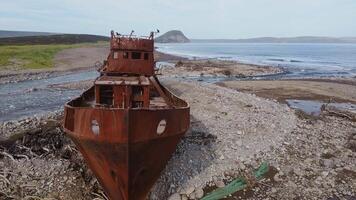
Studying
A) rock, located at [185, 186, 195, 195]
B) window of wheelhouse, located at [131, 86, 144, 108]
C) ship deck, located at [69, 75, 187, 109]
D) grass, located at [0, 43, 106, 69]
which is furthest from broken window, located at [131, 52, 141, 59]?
grass, located at [0, 43, 106, 69]

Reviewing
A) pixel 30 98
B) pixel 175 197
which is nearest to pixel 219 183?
pixel 175 197

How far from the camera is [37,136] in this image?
2202 cm

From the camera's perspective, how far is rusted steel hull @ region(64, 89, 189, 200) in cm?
1409

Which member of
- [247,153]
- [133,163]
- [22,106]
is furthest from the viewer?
[22,106]

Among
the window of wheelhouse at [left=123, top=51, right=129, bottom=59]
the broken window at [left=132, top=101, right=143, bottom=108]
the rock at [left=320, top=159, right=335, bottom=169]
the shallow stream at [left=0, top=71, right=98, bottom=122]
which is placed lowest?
the rock at [left=320, top=159, right=335, bottom=169]

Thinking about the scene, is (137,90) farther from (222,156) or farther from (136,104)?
(222,156)

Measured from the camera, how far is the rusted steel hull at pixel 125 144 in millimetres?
14086

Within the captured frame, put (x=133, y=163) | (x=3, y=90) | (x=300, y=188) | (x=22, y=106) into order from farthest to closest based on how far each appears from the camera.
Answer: (x=3, y=90), (x=22, y=106), (x=300, y=188), (x=133, y=163)

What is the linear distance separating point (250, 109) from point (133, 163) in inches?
679

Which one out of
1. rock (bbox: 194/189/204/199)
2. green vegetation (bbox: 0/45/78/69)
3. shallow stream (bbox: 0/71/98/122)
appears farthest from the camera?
green vegetation (bbox: 0/45/78/69)

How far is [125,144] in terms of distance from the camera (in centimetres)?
1411

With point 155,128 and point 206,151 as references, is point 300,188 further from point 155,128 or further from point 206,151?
point 155,128

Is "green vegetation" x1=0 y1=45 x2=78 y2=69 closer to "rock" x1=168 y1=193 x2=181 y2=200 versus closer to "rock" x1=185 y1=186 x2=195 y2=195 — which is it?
"rock" x1=185 y1=186 x2=195 y2=195

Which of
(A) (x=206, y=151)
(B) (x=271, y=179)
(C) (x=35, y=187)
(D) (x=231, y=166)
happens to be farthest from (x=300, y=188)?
(C) (x=35, y=187)
